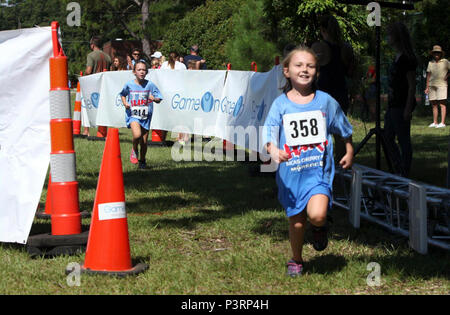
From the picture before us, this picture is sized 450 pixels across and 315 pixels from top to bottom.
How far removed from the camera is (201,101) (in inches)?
567

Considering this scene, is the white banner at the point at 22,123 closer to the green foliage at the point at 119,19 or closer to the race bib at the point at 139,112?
the race bib at the point at 139,112

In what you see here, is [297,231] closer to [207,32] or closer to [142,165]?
[142,165]

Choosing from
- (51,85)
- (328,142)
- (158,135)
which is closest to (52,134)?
(51,85)

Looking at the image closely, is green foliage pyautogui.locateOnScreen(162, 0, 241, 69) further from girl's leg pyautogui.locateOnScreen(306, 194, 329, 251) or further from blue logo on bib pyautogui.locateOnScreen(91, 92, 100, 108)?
girl's leg pyautogui.locateOnScreen(306, 194, 329, 251)

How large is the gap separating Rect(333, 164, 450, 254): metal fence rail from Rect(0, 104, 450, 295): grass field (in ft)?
0.36

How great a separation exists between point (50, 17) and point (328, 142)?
112443 millimetres

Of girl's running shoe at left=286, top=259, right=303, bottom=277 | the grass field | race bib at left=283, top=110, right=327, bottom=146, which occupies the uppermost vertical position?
race bib at left=283, top=110, right=327, bottom=146

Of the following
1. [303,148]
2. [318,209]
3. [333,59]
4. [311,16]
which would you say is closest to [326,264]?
[318,209]

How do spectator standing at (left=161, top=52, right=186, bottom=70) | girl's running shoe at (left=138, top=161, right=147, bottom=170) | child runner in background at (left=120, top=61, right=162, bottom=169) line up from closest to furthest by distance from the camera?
girl's running shoe at (left=138, top=161, right=147, bottom=170) < child runner in background at (left=120, top=61, right=162, bottom=169) < spectator standing at (left=161, top=52, right=186, bottom=70)

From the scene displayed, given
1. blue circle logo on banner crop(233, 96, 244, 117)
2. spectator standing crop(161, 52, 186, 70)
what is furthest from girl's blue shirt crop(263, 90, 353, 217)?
spectator standing crop(161, 52, 186, 70)

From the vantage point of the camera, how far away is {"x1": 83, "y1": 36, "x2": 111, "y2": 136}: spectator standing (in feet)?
53.6

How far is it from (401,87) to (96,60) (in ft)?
33.6
